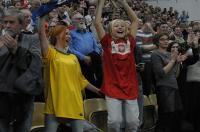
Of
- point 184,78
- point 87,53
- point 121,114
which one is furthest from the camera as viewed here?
point 184,78

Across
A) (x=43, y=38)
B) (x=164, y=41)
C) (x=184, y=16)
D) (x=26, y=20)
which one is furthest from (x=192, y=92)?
(x=184, y=16)

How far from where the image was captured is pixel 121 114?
6930 mm

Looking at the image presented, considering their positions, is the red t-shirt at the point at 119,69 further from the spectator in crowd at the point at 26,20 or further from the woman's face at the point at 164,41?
the woman's face at the point at 164,41

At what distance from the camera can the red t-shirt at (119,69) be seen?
6973 mm

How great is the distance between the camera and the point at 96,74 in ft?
28.1

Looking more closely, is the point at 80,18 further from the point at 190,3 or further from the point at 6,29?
the point at 190,3

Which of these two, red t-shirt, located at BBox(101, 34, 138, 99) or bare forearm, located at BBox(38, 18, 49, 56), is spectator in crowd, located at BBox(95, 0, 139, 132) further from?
bare forearm, located at BBox(38, 18, 49, 56)

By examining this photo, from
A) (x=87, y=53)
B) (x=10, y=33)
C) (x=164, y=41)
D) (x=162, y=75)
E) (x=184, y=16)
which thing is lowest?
(x=184, y=16)

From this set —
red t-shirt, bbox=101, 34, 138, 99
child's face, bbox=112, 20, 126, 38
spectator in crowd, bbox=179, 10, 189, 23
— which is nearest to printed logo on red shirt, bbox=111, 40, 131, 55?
red t-shirt, bbox=101, 34, 138, 99

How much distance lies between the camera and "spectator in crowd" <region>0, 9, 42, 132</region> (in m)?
5.35

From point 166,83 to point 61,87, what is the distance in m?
2.39

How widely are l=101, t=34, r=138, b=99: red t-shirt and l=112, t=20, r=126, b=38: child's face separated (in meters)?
0.07

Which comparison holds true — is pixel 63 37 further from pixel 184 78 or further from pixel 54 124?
pixel 184 78

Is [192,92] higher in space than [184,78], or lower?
lower
